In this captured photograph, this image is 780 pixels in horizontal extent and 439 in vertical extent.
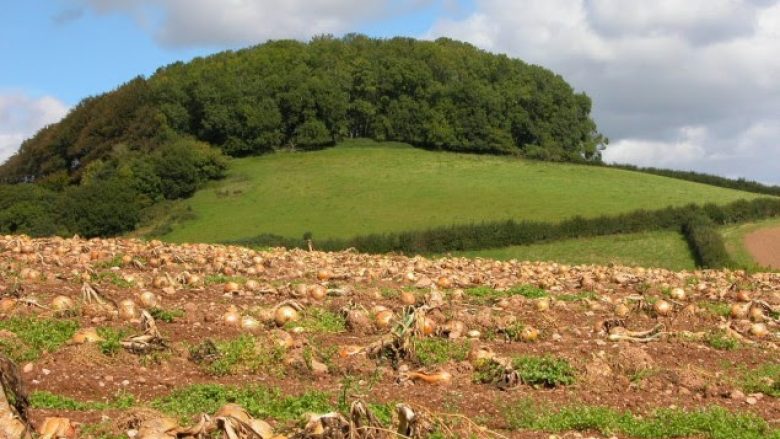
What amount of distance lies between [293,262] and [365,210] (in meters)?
46.8

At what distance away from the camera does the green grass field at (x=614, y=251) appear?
5141cm

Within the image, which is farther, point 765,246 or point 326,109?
point 326,109

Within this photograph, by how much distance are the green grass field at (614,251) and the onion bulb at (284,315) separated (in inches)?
1540

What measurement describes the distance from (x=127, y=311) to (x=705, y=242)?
45.4 meters

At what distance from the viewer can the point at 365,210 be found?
70.9 metres

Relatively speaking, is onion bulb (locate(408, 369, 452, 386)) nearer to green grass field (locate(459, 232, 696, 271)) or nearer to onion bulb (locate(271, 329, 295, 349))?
onion bulb (locate(271, 329, 295, 349))

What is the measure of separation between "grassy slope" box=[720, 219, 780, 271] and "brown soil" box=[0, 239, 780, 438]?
30194 millimetres

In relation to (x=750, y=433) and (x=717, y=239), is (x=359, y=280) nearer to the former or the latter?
(x=750, y=433)

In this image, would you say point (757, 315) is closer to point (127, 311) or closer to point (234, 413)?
point (127, 311)

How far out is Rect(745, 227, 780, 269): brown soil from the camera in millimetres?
50350

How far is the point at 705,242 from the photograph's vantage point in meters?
51.8

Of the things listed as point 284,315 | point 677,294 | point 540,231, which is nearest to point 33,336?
point 284,315

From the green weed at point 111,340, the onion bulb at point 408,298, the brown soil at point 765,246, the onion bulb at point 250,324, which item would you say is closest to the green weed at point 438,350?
the onion bulb at point 250,324

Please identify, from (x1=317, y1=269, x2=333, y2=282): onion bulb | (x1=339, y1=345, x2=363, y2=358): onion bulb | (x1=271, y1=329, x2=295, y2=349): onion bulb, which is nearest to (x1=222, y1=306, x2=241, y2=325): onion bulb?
(x1=271, y1=329, x2=295, y2=349): onion bulb
